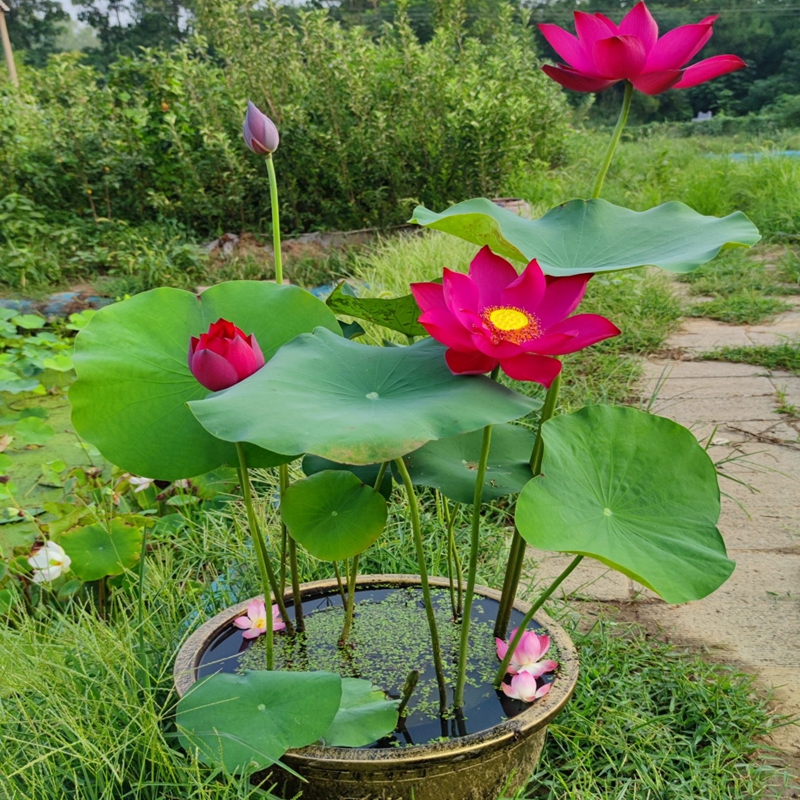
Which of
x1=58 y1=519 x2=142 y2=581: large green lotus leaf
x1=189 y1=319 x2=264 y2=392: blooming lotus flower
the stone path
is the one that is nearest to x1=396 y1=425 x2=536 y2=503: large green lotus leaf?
x1=189 y1=319 x2=264 y2=392: blooming lotus flower

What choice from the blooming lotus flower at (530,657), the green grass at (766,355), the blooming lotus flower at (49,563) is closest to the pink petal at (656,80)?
the blooming lotus flower at (530,657)

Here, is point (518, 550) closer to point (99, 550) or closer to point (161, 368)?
point (161, 368)

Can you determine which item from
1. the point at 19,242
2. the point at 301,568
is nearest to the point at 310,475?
the point at 301,568

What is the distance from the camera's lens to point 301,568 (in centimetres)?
152

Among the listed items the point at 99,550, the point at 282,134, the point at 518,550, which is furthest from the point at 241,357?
the point at 282,134

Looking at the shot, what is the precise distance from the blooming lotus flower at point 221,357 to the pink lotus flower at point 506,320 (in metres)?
0.18

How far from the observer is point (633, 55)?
772 millimetres

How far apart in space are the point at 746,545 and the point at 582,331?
1.33 meters

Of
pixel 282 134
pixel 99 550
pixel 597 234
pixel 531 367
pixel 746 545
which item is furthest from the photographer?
pixel 282 134

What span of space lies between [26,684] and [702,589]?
33.4 inches

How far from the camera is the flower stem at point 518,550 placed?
810 millimetres

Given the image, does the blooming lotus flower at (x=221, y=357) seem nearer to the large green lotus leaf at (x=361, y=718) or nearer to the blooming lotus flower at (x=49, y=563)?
the large green lotus leaf at (x=361, y=718)

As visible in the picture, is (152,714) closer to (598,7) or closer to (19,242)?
(19,242)

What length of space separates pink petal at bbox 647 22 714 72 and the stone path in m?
0.95
